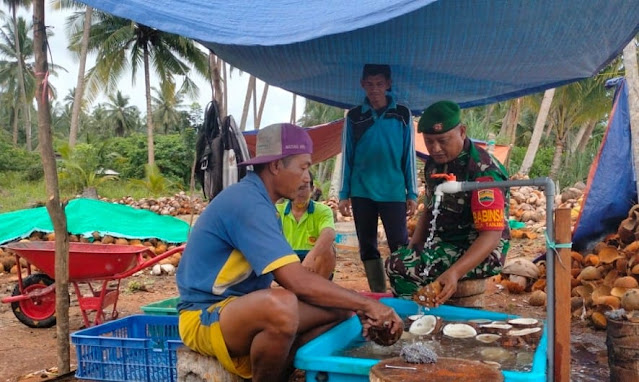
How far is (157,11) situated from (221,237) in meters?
0.88

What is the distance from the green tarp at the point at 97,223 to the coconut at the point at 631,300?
5.46 m

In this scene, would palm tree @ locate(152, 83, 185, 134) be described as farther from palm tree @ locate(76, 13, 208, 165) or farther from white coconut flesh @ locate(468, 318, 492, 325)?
white coconut flesh @ locate(468, 318, 492, 325)

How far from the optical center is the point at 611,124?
5117mm

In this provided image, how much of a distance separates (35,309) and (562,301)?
159 inches

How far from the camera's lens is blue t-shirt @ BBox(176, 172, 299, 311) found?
2094mm

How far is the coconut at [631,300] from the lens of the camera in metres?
3.68

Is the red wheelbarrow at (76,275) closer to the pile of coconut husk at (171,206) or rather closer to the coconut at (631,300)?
the coconut at (631,300)

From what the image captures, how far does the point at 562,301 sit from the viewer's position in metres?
2.09

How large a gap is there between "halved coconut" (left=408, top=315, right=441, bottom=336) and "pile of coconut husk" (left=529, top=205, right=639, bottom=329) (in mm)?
1730

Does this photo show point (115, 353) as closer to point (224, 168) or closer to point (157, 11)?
point (224, 168)

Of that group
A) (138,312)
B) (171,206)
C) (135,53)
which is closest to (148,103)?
(135,53)

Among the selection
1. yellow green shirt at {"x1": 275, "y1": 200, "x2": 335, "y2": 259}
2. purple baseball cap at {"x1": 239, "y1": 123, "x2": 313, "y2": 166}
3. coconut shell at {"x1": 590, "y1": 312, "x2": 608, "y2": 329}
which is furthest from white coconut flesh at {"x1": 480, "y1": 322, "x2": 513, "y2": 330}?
coconut shell at {"x1": 590, "y1": 312, "x2": 608, "y2": 329}

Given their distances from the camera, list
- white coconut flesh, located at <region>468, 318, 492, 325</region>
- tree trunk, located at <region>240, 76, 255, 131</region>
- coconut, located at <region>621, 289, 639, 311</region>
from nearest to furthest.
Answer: white coconut flesh, located at <region>468, 318, 492, 325</region>, coconut, located at <region>621, 289, 639, 311</region>, tree trunk, located at <region>240, 76, 255, 131</region>

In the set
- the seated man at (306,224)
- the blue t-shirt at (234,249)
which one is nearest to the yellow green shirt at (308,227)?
the seated man at (306,224)
